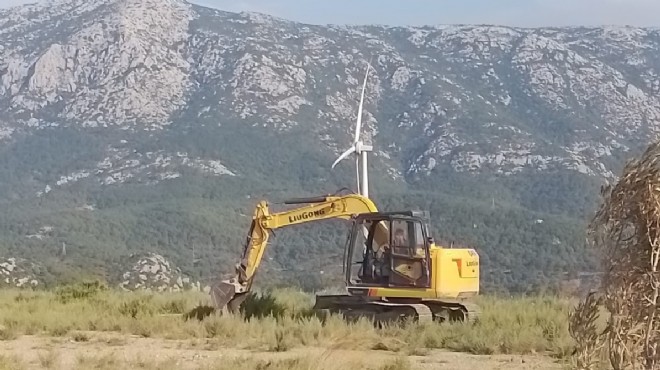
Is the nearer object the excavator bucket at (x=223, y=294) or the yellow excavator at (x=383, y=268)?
the yellow excavator at (x=383, y=268)

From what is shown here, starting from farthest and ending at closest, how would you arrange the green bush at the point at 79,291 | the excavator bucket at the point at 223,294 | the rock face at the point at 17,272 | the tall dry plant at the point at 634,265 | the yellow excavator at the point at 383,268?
the rock face at the point at 17,272 < the green bush at the point at 79,291 < the excavator bucket at the point at 223,294 < the yellow excavator at the point at 383,268 < the tall dry plant at the point at 634,265

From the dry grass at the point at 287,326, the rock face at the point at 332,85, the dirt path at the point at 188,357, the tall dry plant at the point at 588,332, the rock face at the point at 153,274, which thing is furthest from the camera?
the rock face at the point at 332,85

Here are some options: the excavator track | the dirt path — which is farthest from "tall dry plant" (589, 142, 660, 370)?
the excavator track

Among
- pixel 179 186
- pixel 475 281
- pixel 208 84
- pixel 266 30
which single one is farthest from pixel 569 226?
pixel 266 30

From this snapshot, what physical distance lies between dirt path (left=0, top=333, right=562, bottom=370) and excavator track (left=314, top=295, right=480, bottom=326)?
2.37 m

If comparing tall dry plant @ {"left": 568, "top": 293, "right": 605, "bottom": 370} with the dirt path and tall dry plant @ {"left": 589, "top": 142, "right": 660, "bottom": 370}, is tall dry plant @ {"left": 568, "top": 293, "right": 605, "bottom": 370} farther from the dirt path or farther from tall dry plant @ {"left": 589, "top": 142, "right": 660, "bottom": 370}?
the dirt path

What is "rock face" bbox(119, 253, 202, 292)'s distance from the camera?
1825 inches

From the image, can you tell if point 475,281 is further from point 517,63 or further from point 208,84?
point 517,63

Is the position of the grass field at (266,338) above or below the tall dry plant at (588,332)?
below

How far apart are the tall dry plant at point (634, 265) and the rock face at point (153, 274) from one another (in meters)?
37.4

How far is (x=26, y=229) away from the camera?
6397cm

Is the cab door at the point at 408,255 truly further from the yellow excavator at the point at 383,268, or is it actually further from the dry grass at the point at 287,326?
the dry grass at the point at 287,326

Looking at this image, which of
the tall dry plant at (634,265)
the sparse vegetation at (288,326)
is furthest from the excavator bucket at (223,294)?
the tall dry plant at (634,265)

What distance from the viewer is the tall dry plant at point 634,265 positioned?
7809 mm
